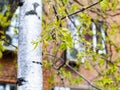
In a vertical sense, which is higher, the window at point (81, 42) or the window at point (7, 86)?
the window at point (81, 42)

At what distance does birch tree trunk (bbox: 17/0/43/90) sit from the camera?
107 inches

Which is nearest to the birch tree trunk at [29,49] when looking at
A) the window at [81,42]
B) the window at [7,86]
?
the window at [81,42]

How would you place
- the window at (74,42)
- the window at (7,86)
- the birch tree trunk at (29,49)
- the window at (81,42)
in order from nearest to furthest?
1. the birch tree trunk at (29,49)
2. the window at (74,42)
3. the window at (81,42)
4. the window at (7,86)

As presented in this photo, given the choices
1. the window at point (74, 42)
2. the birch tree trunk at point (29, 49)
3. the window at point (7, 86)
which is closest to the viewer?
the birch tree trunk at point (29, 49)

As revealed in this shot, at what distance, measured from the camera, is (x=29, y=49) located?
2785mm

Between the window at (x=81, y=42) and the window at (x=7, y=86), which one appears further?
the window at (x=7, y=86)

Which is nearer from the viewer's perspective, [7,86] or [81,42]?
[81,42]

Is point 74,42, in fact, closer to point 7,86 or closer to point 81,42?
point 81,42

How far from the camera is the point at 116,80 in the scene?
5285 mm

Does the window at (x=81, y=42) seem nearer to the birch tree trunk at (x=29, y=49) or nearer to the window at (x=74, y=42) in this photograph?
the window at (x=74, y=42)

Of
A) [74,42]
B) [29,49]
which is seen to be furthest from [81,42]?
[29,49]

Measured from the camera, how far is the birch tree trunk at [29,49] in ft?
8.93

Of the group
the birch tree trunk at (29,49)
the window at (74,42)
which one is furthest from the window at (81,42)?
the birch tree trunk at (29,49)

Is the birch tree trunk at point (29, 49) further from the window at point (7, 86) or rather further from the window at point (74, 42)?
the window at point (7, 86)
